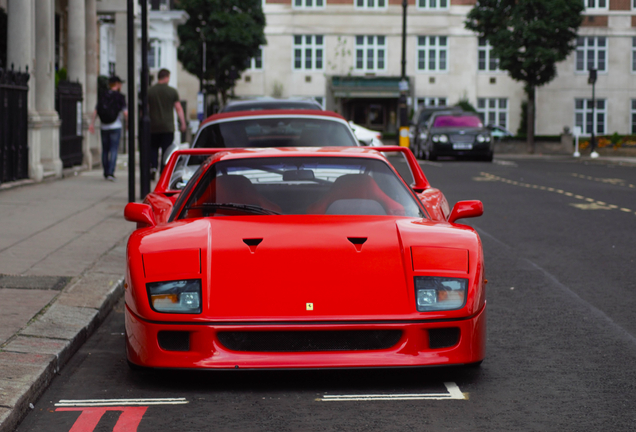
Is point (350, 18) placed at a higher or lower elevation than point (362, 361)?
higher

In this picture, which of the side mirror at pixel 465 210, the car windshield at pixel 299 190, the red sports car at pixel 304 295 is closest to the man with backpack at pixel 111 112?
the car windshield at pixel 299 190

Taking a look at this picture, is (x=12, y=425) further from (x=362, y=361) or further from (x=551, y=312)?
(x=551, y=312)

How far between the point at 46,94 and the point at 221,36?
3585 cm

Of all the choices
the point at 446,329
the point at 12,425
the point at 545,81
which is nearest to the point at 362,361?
the point at 446,329

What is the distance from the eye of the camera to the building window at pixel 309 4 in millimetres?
63906

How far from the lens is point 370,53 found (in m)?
63.4

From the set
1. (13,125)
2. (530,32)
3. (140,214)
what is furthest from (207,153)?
(530,32)

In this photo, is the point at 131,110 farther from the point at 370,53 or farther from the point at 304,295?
the point at 370,53

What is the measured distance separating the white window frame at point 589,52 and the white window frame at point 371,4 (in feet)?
41.7

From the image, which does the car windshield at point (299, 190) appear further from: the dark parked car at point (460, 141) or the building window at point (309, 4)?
the building window at point (309, 4)

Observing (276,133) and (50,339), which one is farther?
(276,133)

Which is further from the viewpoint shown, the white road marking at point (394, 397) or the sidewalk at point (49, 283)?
the sidewalk at point (49, 283)

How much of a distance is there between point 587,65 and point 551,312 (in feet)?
198

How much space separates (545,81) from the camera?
5150 cm
